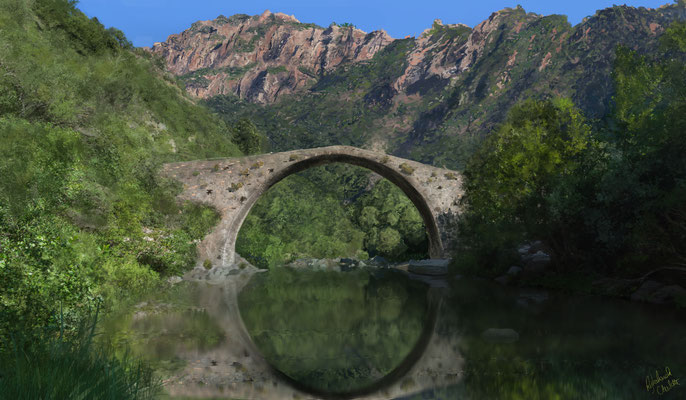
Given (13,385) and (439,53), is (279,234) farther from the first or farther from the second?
(439,53)

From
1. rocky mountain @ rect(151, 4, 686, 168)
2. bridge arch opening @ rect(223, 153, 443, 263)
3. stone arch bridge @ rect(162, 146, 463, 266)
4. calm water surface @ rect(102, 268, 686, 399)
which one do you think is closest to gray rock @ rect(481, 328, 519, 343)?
calm water surface @ rect(102, 268, 686, 399)

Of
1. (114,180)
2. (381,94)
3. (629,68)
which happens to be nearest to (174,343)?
(114,180)

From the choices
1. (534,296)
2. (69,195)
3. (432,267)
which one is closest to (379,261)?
(432,267)

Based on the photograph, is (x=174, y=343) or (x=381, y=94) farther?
(x=381, y=94)

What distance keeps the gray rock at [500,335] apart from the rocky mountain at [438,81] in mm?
48088

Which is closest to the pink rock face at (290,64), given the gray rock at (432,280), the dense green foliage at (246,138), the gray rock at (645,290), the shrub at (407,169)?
the dense green foliage at (246,138)

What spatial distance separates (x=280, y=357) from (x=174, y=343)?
306 cm

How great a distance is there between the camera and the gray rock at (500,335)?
1365 centimetres

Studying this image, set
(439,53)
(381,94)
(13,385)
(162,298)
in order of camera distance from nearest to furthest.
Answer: (13,385), (162,298), (381,94), (439,53)

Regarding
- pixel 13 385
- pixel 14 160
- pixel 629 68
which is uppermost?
pixel 629 68

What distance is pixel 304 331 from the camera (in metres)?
15.7

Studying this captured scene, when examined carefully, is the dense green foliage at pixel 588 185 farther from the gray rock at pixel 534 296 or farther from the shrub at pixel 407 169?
the shrub at pixel 407 169

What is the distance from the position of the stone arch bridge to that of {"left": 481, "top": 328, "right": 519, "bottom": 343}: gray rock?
703 inches
